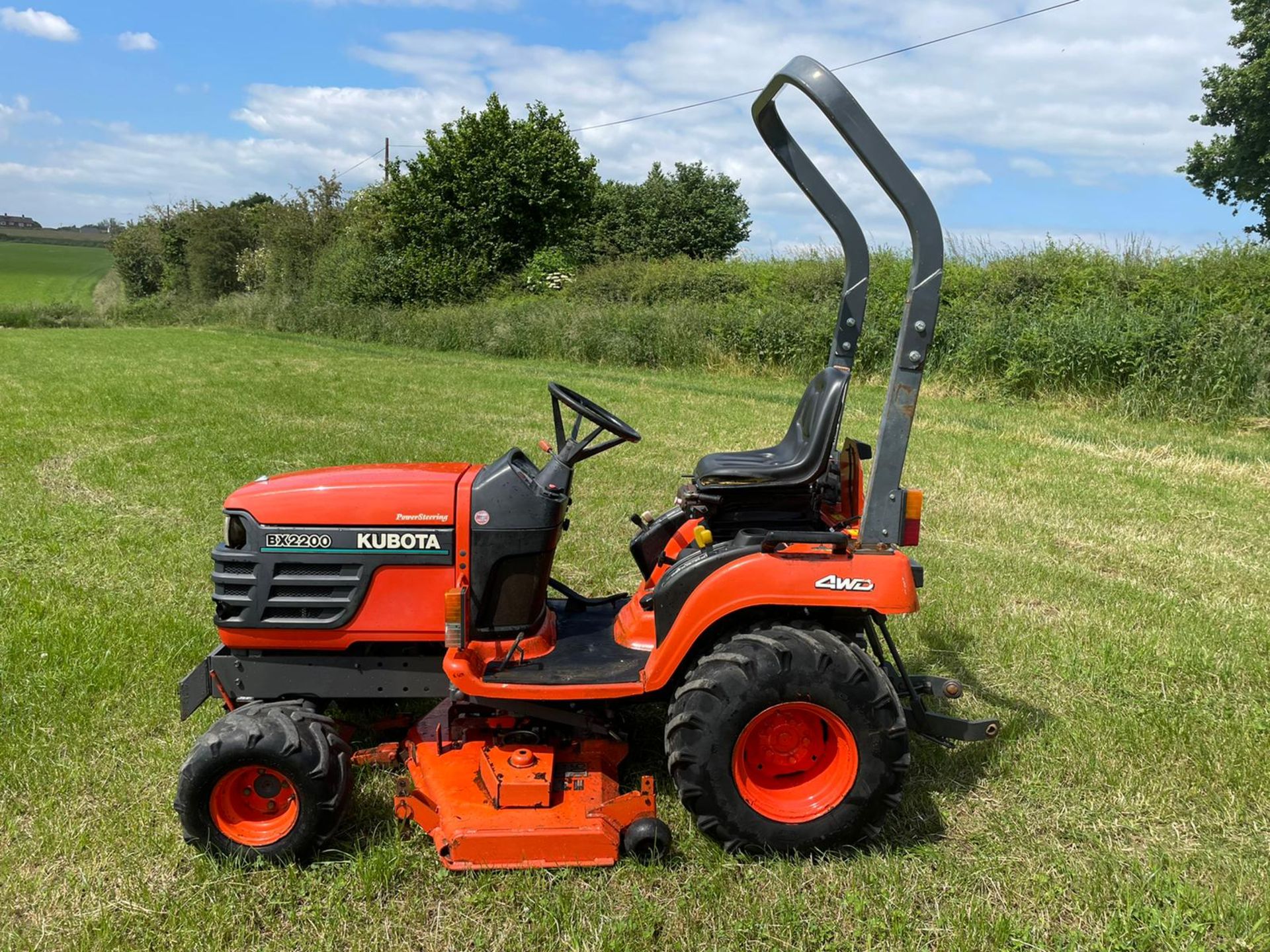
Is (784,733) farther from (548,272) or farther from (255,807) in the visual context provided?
(548,272)

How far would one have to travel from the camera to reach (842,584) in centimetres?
287

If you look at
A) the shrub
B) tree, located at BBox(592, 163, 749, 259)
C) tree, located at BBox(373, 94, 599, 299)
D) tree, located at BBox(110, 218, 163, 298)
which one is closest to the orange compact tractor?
the shrub

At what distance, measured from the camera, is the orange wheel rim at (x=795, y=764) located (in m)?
2.85

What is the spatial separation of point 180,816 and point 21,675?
1677 mm

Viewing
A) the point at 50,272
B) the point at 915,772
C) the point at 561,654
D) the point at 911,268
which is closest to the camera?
the point at 911,268

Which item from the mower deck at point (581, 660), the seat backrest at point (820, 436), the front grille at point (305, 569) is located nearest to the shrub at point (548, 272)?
the mower deck at point (581, 660)

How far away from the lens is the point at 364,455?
8367mm

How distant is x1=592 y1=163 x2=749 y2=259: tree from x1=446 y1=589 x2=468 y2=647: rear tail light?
2486 cm

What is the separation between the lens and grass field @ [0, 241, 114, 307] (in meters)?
41.0

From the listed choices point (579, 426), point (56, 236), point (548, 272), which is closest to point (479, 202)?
point (548, 272)

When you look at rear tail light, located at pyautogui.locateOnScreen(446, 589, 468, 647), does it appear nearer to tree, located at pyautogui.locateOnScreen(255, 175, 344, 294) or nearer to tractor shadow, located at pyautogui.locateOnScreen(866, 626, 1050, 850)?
tractor shadow, located at pyautogui.locateOnScreen(866, 626, 1050, 850)

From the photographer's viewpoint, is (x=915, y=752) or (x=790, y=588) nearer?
(x=790, y=588)

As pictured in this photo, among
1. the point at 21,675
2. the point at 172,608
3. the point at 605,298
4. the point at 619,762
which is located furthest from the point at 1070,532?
the point at 605,298

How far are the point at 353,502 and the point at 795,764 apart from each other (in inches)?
65.6
